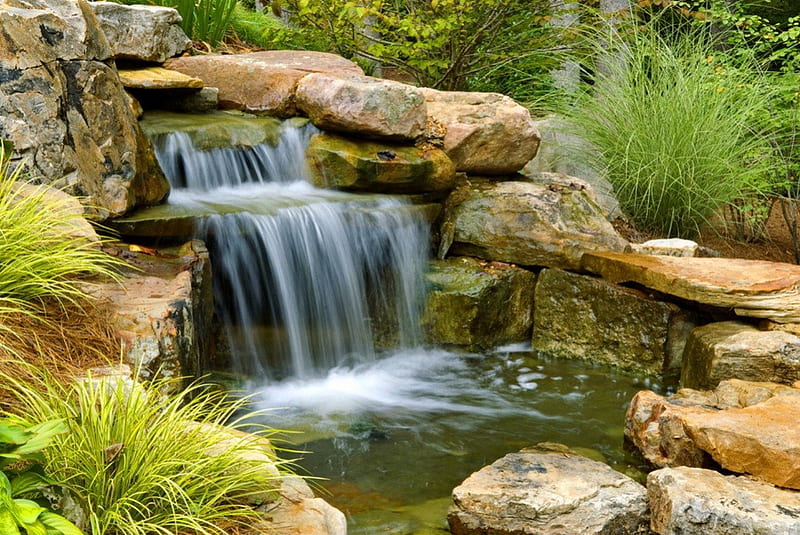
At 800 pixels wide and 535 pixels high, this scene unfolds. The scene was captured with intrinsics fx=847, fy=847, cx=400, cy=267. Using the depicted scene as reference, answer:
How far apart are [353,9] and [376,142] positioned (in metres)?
2.29

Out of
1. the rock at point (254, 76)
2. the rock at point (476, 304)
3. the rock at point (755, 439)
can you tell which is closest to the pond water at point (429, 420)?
the rock at point (476, 304)

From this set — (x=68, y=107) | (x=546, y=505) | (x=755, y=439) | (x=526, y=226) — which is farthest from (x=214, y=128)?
(x=755, y=439)

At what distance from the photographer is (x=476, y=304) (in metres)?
6.18

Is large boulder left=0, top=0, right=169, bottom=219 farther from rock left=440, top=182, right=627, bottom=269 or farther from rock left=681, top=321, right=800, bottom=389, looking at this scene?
rock left=681, top=321, right=800, bottom=389

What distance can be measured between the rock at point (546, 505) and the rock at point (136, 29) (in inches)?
176

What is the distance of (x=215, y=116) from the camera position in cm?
659

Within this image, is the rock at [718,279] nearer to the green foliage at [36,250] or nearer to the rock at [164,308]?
the rock at [164,308]

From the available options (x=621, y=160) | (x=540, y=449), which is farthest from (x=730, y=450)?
(x=621, y=160)

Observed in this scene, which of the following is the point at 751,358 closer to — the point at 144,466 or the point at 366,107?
the point at 366,107

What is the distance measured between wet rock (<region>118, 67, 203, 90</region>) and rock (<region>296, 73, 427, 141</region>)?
89 cm

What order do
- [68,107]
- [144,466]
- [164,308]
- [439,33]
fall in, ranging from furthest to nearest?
1. [439,33]
2. [68,107]
3. [164,308]
4. [144,466]

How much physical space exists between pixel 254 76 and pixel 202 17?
1728 mm

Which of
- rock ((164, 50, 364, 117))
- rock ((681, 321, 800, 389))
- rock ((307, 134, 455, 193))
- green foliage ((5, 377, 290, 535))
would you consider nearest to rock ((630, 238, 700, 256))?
rock ((681, 321, 800, 389))

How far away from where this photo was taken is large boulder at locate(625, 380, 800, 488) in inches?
146
